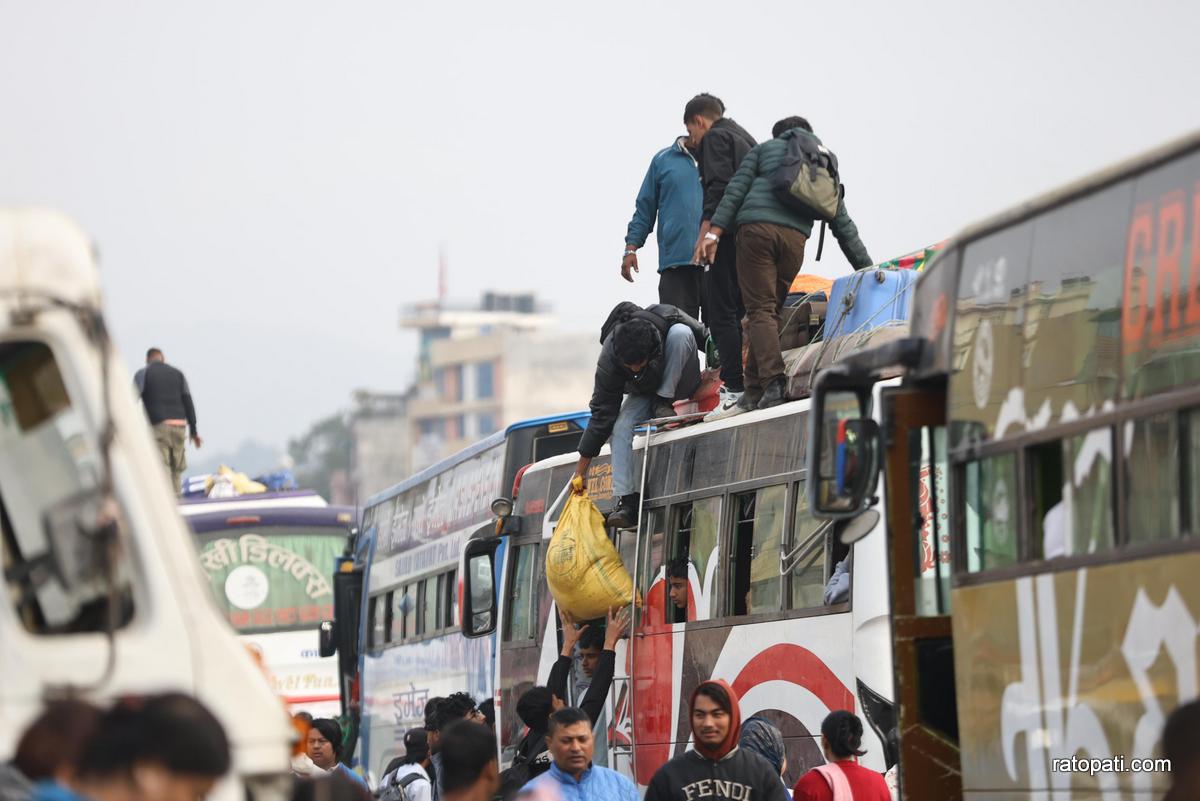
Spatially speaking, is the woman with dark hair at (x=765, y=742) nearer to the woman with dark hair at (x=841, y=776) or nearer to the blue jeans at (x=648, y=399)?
the woman with dark hair at (x=841, y=776)

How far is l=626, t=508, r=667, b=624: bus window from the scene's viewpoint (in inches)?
531

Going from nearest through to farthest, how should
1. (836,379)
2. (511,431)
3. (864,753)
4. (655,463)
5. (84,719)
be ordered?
1. (84,719)
2. (836,379)
3. (864,753)
4. (655,463)
5. (511,431)

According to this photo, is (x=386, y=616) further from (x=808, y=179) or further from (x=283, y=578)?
(x=808, y=179)

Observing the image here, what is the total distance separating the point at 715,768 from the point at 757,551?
13.0ft

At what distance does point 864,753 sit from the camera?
11.1m

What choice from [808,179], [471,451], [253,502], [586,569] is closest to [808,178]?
[808,179]

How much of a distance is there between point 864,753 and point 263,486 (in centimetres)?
2223

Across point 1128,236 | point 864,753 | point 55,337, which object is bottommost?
point 864,753

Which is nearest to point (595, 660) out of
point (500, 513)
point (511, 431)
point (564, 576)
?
point (564, 576)

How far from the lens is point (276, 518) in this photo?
2892cm

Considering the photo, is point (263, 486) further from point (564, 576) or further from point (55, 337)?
point (55, 337)

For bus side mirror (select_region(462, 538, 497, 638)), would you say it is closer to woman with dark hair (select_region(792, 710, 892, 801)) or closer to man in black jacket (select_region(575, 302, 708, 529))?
man in black jacket (select_region(575, 302, 708, 529))

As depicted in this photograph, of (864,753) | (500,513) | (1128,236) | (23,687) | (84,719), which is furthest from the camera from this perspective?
(500,513)

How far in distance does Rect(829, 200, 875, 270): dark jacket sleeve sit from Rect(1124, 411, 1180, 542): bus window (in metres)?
7.07
